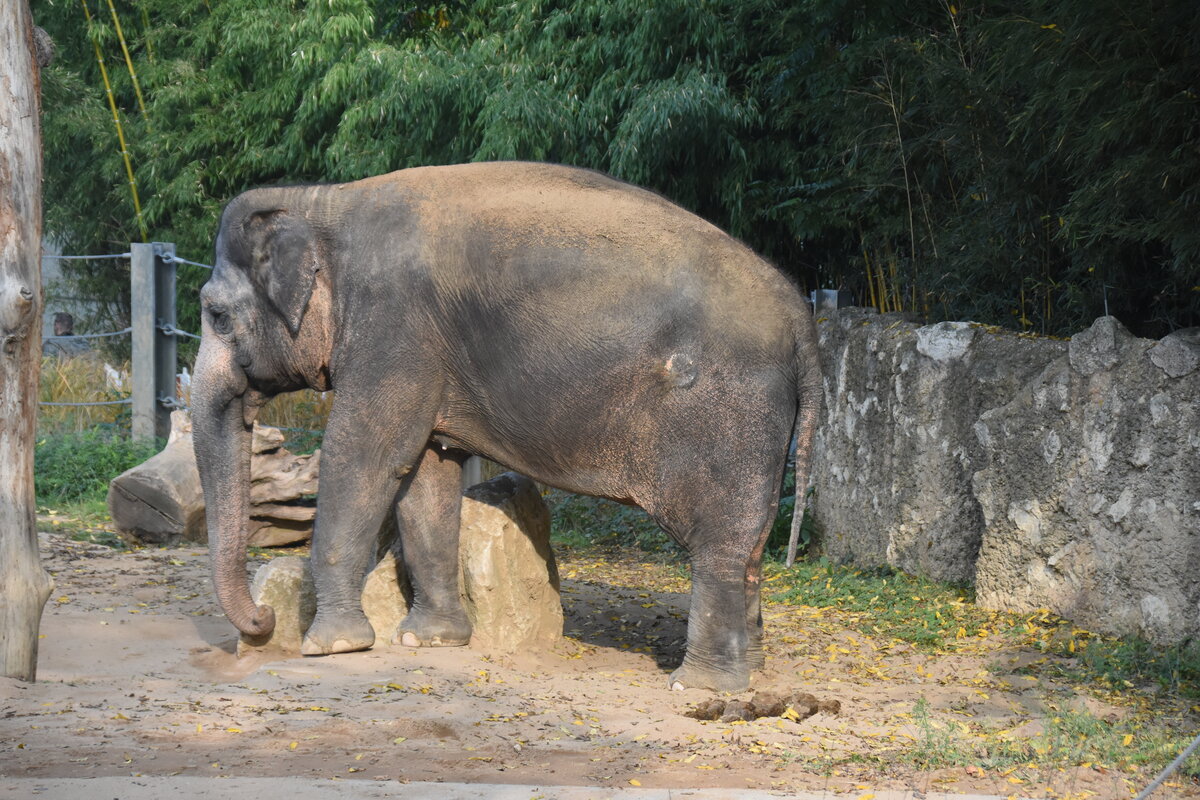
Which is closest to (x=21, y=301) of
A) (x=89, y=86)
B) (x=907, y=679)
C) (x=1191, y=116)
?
(x=907, y=679)

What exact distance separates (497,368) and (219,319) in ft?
4.46

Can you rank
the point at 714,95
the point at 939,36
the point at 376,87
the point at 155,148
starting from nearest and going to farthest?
the point at 939,36 < the point at 714,95 < the point at 376,87 < the point at 155,148

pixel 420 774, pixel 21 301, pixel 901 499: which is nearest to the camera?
pixel 420 774

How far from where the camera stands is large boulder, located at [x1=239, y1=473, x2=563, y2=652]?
6223 millimetres

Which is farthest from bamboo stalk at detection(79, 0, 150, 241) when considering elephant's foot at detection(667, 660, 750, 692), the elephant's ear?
elephant's foot at detection(667, 660, 750, 692)

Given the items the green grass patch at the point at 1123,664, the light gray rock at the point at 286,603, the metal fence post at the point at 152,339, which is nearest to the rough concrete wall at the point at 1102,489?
the green grass patch at the point at 1123,664

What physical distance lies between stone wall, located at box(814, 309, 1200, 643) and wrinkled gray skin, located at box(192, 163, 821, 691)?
1.62 meters

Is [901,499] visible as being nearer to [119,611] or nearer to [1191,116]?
[1191,116]

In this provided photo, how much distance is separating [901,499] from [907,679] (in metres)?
2.15

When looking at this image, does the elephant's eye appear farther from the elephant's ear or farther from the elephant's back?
the elephant's back

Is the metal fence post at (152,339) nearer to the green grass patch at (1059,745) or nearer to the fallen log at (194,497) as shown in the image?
the fallen log at (194,497)

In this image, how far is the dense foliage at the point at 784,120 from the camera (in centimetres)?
644

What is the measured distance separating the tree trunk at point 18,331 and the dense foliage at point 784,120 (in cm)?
446

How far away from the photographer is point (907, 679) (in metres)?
6.04
